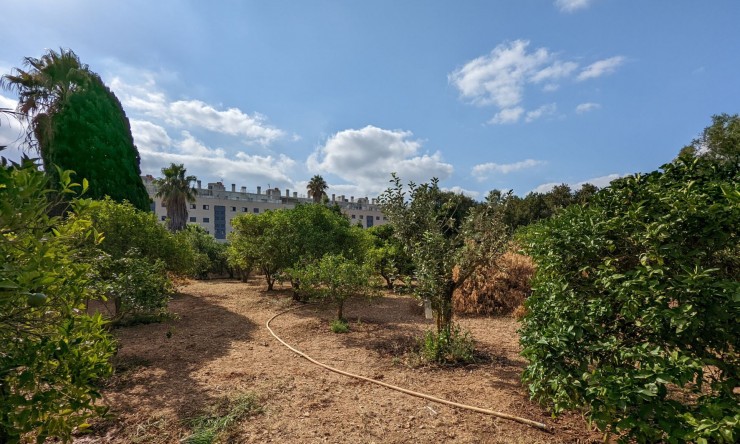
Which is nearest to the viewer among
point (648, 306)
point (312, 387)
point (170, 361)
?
point (648, 306)

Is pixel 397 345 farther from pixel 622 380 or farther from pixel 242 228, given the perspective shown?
pixel 242 228

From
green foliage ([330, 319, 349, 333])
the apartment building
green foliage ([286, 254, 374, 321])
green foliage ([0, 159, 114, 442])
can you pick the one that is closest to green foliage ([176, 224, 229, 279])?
green foliage ([286, 254, 374, 321])

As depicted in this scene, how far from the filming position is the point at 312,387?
5.21 metres

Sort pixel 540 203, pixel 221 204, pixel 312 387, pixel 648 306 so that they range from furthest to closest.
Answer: pixel 221 204
pixel 540 203
pixel 312 387
pixel 648 306

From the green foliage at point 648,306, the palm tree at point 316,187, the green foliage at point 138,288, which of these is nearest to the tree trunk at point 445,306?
the green foliage at point 648,306

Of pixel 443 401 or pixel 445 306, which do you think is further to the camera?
pixel 445 306

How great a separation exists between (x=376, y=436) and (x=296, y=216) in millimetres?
10379

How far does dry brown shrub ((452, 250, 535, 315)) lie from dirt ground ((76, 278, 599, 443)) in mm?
1363

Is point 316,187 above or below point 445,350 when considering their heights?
above

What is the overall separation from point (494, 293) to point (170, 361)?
9.23 metres

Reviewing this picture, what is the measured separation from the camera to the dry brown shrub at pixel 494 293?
35.8 feet

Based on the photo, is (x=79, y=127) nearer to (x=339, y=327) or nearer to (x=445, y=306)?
(x=339, y=327)

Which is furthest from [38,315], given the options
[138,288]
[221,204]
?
[221,204]

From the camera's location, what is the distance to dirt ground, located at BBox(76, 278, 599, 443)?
394cm
